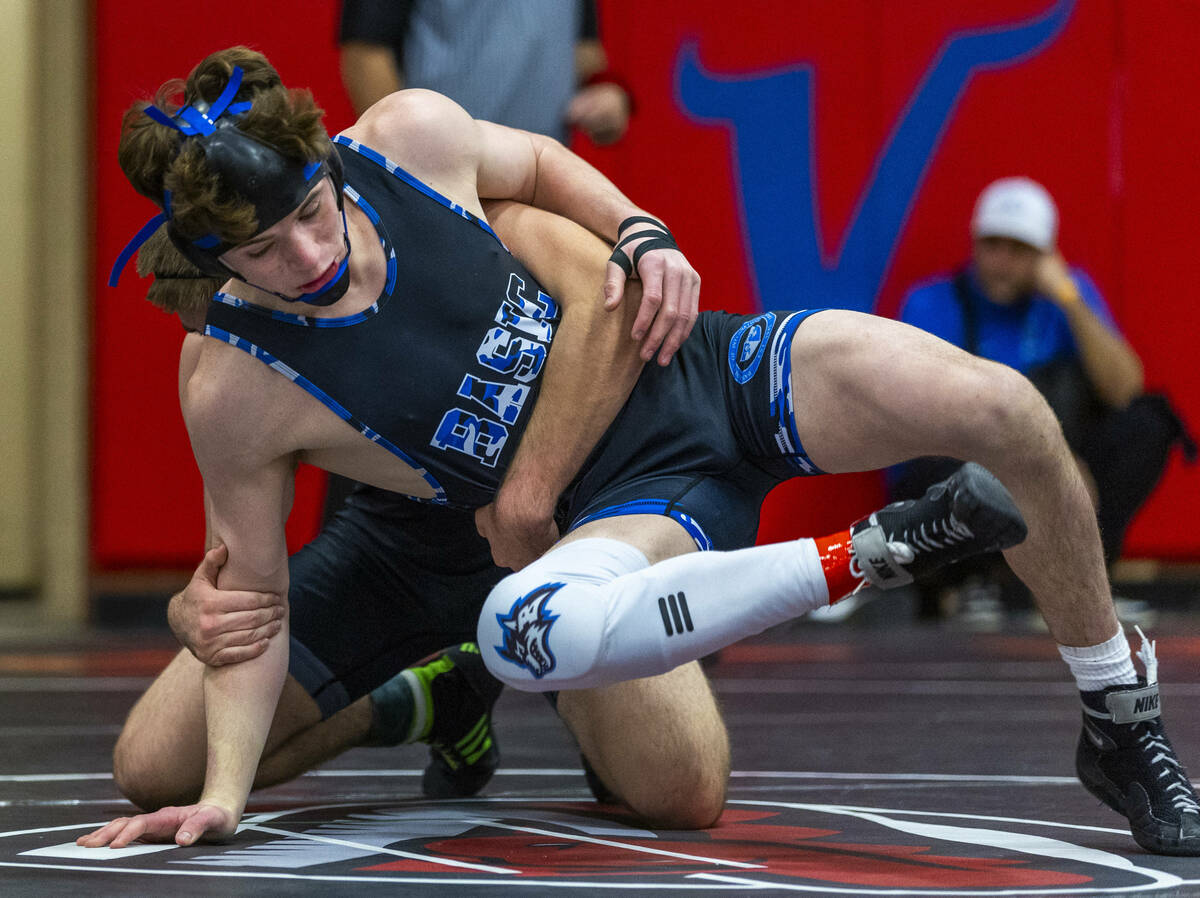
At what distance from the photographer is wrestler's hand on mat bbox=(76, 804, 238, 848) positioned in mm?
2006

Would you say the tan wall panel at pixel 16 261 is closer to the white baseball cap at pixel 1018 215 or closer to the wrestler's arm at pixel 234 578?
the white baseball cap at pixel 1018 215

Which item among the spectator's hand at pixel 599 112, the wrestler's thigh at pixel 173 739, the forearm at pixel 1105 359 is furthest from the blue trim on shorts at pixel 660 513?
the forearm at pixel 1105 359

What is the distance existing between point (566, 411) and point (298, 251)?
0.42m

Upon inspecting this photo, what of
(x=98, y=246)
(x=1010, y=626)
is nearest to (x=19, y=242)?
(x=98, y=246)

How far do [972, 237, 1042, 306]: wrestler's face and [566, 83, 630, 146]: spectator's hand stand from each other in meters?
2.54

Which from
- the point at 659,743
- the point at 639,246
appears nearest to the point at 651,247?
the point at 639,246

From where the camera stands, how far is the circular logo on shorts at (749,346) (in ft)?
7.11

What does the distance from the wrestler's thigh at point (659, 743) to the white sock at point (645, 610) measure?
42 cm

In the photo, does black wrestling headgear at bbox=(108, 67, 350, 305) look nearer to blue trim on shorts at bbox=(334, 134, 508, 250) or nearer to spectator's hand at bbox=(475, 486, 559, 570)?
blue trim on shorts at bbox=(334, 134, 508, 250)

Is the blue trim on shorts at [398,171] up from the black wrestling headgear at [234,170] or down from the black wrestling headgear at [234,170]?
up

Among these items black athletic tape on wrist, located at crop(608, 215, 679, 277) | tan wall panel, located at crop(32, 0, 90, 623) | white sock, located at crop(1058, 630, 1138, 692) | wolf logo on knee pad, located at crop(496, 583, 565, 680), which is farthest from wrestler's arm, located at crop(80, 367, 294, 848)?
tan wall panel, located at crop(32, 0, 90, 623)

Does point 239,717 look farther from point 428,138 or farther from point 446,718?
point 428,138

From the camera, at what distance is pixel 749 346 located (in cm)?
219

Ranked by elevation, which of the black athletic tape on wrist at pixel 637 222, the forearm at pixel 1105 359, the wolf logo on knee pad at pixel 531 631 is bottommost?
the wolf logo on knee pad at pixel 531 631
